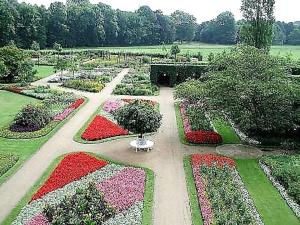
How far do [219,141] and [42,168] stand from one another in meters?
11.5

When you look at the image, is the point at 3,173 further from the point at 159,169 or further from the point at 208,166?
the point at 208,166

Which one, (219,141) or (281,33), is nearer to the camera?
(219,141)

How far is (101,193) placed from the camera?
56.2ft

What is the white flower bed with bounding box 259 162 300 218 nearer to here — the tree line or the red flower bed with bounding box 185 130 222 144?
the red flower bed with bounding box 185 130 222 144

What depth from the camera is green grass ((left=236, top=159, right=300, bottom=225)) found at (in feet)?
54.1

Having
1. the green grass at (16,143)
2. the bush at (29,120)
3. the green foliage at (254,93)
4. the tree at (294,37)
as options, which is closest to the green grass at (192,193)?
the green foliage at (254,93)

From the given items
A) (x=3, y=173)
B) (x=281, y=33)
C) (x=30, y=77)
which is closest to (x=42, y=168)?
(x=3, y=173)

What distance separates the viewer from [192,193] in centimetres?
1850

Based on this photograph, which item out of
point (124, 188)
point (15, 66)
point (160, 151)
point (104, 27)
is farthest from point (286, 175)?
point (104, 27)

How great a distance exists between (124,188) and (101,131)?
9393 mm

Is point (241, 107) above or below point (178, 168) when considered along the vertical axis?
Result: above

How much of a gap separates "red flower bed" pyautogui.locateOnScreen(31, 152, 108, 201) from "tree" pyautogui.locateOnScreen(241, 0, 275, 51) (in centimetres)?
3765

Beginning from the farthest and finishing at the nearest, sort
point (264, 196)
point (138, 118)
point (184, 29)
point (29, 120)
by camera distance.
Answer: point (184, 29) → point (29, 120) → point (138, 118) → point (264, 196)

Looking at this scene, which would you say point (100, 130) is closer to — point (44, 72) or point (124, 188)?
point (124, 188)
